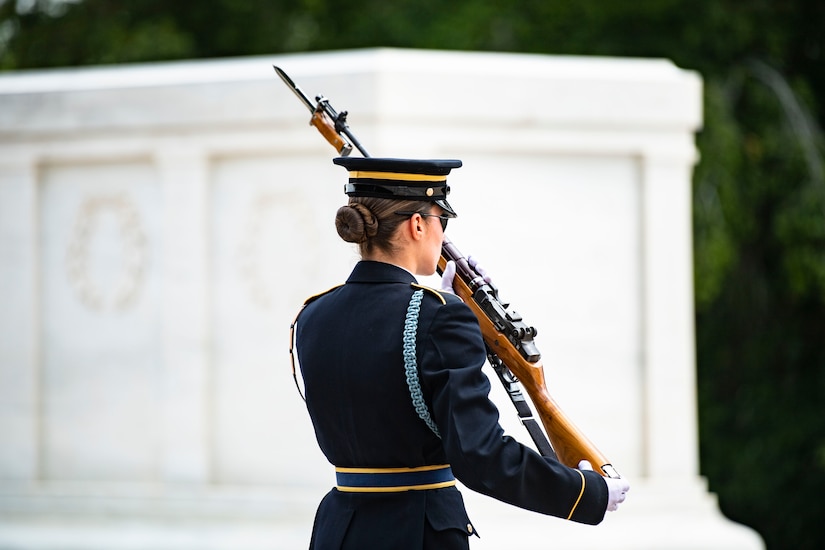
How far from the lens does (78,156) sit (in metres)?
6.85

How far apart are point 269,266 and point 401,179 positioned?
3.46 metres

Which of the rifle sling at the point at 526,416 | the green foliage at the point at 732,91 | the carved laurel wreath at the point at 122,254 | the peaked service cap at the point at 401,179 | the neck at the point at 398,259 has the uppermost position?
the green foliage at the point at 732,91

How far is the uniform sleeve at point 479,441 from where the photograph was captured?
2.84m

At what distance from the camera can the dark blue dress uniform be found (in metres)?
2.87

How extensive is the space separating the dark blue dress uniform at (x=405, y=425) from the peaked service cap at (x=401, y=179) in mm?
167

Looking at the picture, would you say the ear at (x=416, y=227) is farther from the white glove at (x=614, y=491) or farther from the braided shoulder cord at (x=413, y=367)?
the white glove at (x=614, y=491)

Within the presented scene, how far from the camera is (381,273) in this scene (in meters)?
3.12

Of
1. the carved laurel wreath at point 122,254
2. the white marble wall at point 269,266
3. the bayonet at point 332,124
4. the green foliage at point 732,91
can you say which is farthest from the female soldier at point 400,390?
the green foliage at point 732,91

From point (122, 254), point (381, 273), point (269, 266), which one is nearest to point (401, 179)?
point (381, 273)

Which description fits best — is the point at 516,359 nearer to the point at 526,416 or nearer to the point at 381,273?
the point at 526,416

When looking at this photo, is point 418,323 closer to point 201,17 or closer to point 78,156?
point 78,156

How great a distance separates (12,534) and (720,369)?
8.09 metres

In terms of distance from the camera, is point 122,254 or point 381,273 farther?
point 122,254

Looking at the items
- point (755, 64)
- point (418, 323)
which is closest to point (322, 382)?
point (418, 323)
